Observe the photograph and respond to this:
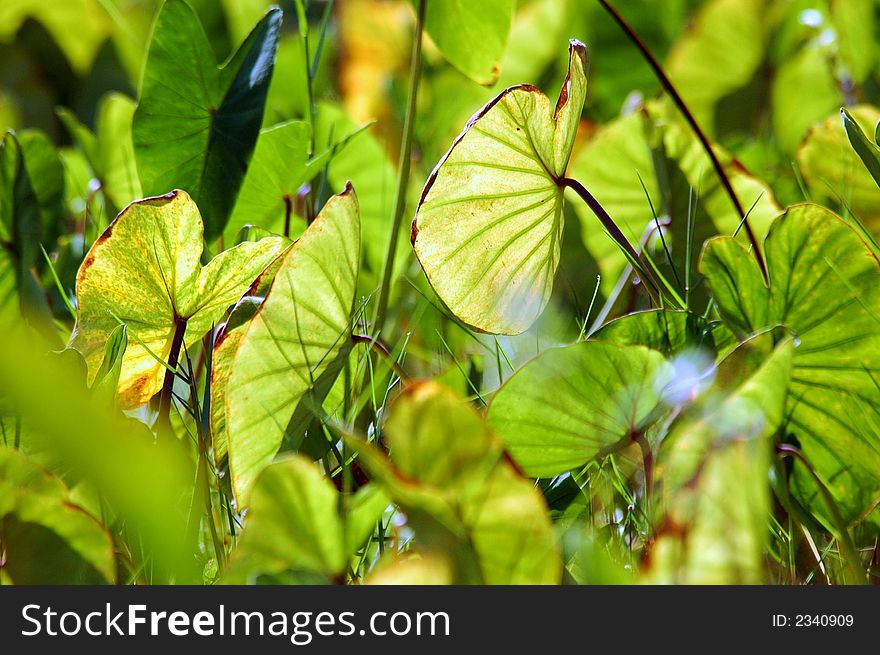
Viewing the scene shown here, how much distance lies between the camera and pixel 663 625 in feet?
0.99

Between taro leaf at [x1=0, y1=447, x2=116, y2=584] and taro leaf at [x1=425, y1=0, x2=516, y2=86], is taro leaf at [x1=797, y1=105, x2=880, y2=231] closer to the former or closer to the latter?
taro leaf at [x1=425, y1=0, x2=516, y2=86]

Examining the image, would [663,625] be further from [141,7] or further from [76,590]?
[141,7]

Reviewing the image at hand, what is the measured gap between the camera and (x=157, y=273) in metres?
0.44

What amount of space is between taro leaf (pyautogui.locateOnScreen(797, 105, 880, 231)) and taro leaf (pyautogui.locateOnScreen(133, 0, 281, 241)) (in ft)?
1.26

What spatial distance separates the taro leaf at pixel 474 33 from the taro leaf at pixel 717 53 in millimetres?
427

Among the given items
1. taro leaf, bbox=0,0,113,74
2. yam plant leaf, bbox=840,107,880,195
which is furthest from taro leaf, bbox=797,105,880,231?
taro leaf, bbox=0,0,113,74

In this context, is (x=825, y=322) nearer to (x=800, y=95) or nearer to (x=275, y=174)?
(x=275, y=174)

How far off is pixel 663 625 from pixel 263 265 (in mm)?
257

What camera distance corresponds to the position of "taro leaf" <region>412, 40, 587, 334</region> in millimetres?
387

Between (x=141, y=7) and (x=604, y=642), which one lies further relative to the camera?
(x=141, y=7)

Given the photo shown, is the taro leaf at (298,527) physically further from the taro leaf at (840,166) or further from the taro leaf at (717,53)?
the taro leaf at (717,53)

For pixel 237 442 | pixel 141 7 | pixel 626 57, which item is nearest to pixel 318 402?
pixel 237 442

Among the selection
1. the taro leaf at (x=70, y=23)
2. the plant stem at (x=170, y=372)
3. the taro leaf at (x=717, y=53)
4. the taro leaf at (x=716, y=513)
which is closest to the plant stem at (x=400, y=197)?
the plant stem at (x=170, y=372)

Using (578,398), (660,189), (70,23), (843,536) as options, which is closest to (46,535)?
(578,398)
